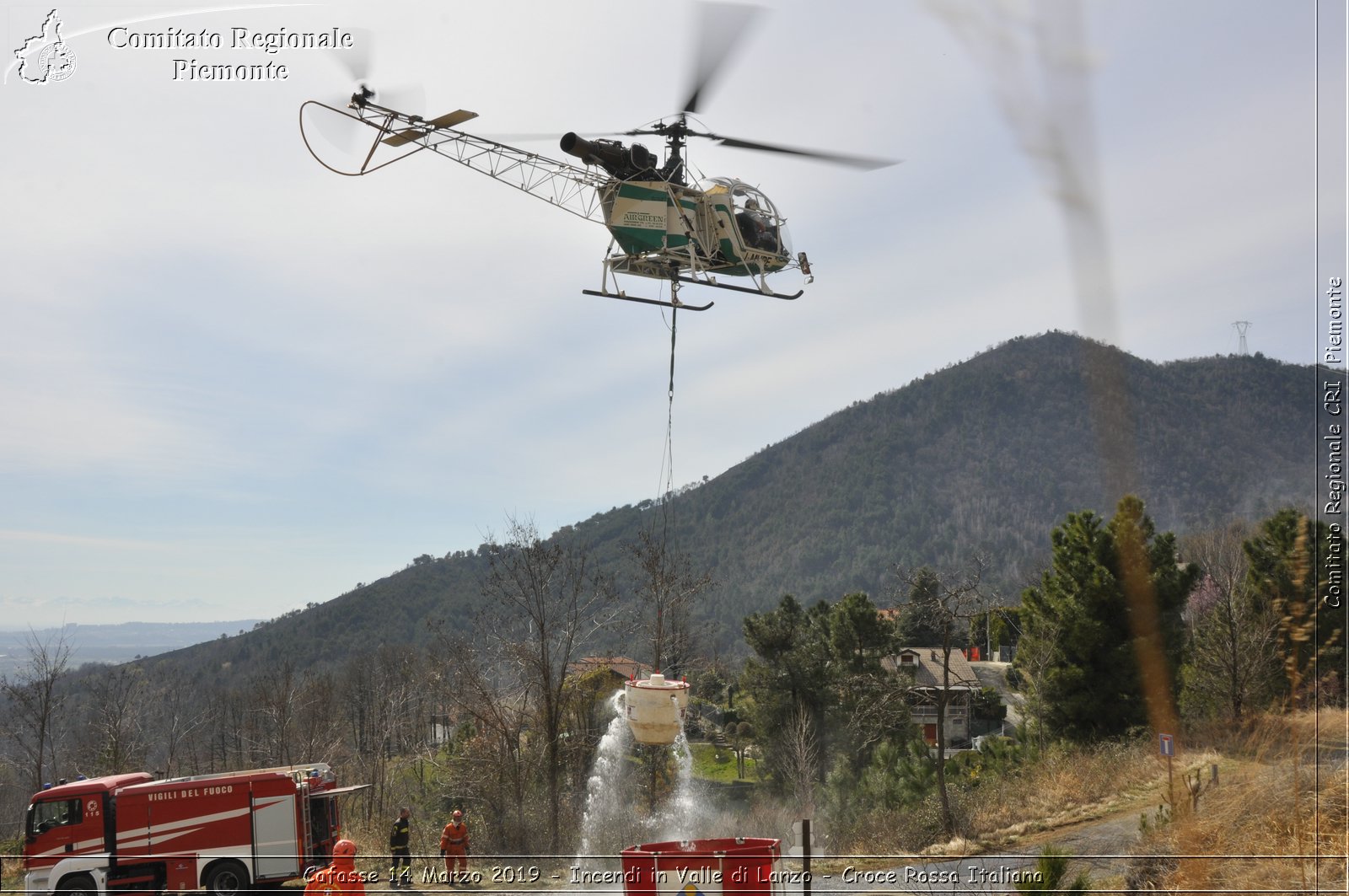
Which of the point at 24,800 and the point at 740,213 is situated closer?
the point at 740,213

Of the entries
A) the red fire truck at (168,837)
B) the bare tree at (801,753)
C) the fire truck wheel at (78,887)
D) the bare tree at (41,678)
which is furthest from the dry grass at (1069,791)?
the bare tree at (41,678)

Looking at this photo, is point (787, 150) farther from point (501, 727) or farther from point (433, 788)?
point (433, 788)

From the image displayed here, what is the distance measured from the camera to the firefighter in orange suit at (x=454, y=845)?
15.0 metres

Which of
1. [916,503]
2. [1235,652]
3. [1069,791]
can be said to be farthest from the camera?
[916,503]

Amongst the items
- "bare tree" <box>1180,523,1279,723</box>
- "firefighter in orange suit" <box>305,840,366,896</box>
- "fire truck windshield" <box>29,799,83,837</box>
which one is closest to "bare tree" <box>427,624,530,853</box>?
"fire truck windshield" <box>29,799,83,837</box>

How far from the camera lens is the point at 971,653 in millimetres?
62156

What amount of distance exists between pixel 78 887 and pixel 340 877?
35.7ft

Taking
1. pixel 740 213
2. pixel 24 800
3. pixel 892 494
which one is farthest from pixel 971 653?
pixel 892 494

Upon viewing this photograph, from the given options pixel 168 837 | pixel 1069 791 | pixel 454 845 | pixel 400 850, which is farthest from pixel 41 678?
pixel 1069 791

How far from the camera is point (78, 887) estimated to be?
14430 millimetres

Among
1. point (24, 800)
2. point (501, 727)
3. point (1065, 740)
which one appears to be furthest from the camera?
point (24, 800)

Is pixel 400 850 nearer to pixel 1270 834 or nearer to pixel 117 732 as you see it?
pixel 1270 834

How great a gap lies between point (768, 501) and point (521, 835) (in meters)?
160

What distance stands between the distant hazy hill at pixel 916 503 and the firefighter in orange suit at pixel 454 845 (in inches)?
3260
